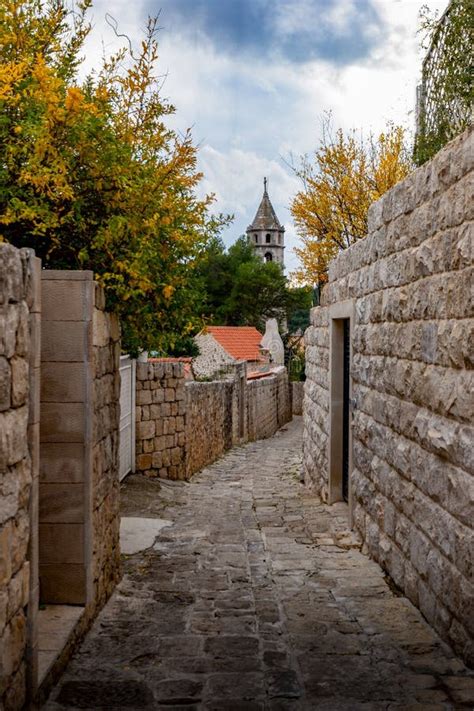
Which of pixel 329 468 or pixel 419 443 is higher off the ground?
pixel 419 443

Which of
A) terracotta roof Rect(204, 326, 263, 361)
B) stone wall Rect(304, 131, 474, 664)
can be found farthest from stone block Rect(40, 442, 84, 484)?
terracotta roof Rect(204, 326, 263, 361)

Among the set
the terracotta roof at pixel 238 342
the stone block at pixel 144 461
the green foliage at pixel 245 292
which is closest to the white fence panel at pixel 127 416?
the stone block at pixel 144 461

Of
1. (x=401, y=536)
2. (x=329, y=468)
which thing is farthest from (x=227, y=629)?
(x=329, y=468)

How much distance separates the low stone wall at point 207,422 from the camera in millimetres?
11328

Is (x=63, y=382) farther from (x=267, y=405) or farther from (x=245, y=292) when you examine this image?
(x=245, y=292)

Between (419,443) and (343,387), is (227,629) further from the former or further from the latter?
(343,387)

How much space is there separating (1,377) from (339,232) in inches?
498

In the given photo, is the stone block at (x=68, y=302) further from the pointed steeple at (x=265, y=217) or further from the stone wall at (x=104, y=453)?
the pointed steeple at (x=265, y=217)

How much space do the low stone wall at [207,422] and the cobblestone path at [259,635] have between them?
4160 mm

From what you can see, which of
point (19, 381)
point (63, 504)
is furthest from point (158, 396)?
point (19, 381)

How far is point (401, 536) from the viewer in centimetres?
489

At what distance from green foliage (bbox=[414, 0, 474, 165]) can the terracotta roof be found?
22860 mm

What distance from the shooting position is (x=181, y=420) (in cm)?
1064

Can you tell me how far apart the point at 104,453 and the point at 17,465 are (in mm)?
1835
